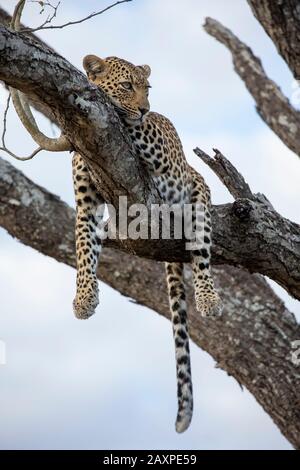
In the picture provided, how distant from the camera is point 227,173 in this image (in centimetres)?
713

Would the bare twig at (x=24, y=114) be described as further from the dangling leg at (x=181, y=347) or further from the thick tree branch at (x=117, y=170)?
the dangling leg at (x=181, y=347)

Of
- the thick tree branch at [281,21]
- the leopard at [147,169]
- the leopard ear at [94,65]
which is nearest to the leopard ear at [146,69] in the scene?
the leopard at [147,169]

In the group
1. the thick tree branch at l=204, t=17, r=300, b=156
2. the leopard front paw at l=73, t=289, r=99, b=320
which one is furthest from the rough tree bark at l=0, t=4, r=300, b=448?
the thick tree branch at l=204, t=17, r=300, b=156

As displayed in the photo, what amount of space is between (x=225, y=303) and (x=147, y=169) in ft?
11.3

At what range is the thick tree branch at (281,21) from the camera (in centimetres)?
735

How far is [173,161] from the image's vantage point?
22.6 feet

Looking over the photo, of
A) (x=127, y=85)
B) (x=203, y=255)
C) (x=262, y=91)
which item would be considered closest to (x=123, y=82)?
(x=127, y=85)

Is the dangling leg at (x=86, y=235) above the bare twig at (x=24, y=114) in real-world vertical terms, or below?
below

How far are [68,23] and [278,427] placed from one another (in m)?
4.79

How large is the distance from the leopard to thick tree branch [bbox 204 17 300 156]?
16.9ft

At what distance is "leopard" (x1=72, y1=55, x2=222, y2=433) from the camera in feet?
21.3

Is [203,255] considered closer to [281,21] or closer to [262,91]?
[281,21]

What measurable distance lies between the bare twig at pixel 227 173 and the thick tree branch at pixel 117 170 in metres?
0.12
